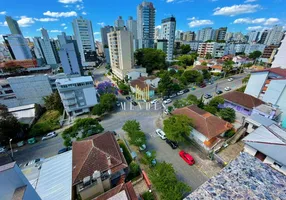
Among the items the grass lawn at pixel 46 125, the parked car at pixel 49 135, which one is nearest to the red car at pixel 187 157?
the parked car at pixel 49 135

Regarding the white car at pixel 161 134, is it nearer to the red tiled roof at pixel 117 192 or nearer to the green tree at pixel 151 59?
the red tiled roof at pixel 117 192

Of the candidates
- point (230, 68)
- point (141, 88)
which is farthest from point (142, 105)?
point (230, 68)

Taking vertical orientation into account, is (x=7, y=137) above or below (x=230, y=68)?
below

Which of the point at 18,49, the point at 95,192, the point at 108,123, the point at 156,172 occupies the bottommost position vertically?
the point at 108,123

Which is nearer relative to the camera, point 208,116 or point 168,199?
point 168,199

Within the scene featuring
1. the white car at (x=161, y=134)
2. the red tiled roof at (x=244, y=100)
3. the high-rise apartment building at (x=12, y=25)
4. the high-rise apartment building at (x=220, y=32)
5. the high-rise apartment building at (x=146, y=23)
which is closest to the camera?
the white car at (x=161, y=134)

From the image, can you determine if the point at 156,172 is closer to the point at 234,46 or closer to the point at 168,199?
the point at 168,199
